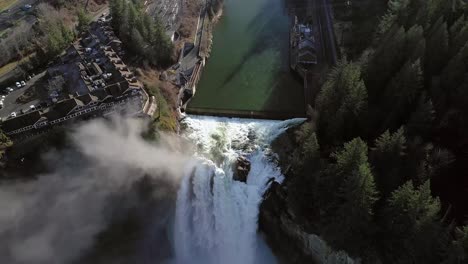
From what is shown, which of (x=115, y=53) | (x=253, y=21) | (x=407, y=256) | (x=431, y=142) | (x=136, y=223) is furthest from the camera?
(x=253, y=21)

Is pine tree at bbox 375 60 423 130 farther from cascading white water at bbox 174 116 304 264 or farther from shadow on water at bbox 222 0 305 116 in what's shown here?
shadow on water at bbox 222 0 305 116

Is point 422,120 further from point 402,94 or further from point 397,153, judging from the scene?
point 397,153

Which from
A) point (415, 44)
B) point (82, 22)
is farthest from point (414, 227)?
point (82, 22)

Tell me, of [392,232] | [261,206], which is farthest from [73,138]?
[392,232]

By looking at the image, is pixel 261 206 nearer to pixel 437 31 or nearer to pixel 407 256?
pixel 407 256

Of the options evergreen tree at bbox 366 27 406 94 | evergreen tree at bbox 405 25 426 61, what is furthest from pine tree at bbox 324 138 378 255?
evergreen tree at bbox 405 25 426 61

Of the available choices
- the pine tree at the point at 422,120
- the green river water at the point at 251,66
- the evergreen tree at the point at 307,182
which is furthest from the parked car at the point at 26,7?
the pine tree at the point at 422,120
